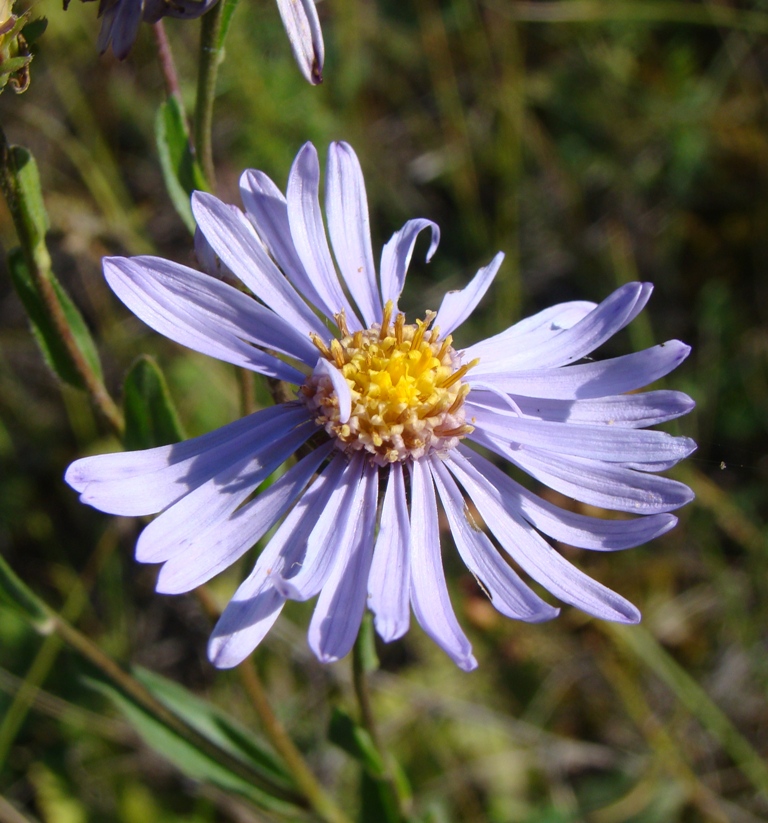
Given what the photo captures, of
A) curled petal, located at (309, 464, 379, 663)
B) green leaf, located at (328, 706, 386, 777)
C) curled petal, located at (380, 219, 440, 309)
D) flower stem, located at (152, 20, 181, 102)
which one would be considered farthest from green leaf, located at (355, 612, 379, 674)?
flower stem, located at (152, 20, 181, 102)

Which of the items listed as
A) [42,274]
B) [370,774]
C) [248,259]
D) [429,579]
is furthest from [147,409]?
[370,774]

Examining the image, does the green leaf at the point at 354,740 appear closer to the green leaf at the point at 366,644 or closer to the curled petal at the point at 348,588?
the green leaf at the point at 366,644

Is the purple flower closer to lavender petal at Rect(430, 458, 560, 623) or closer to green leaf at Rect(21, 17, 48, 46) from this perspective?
green leaf at Rect(21, 17, 48, 46)

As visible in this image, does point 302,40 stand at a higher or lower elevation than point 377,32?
lower

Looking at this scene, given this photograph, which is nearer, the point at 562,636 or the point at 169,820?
the point at 169,820

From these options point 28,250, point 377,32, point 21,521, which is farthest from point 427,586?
point 377,32

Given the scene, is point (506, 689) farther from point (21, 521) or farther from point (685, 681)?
point (21, 521)

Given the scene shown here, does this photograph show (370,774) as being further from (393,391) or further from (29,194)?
(29,194)
